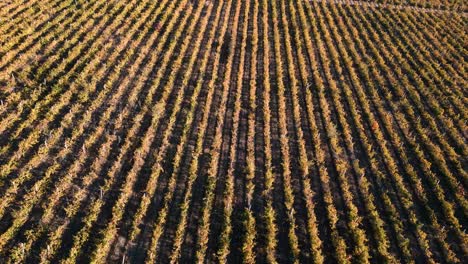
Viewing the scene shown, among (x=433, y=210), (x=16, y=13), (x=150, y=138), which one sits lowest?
(x=433, y=210)

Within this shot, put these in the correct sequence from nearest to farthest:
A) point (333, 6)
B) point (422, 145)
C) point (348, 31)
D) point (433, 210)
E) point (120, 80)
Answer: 1. point (433, 210)
2. point (422, 145)
3. point (120, 80)
4. point (348, 31)
5. point (333, 6)

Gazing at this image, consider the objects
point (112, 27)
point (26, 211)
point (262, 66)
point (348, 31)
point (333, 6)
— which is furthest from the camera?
point (333, 6)

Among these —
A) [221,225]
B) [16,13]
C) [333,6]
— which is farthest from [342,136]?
[16,13]

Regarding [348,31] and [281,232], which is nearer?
[281,232]

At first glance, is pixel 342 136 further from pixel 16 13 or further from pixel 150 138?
pixel 16 13

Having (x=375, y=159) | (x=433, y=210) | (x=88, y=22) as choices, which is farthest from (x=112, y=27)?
(x=433, y=210)

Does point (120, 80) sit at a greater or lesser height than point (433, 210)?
greater
